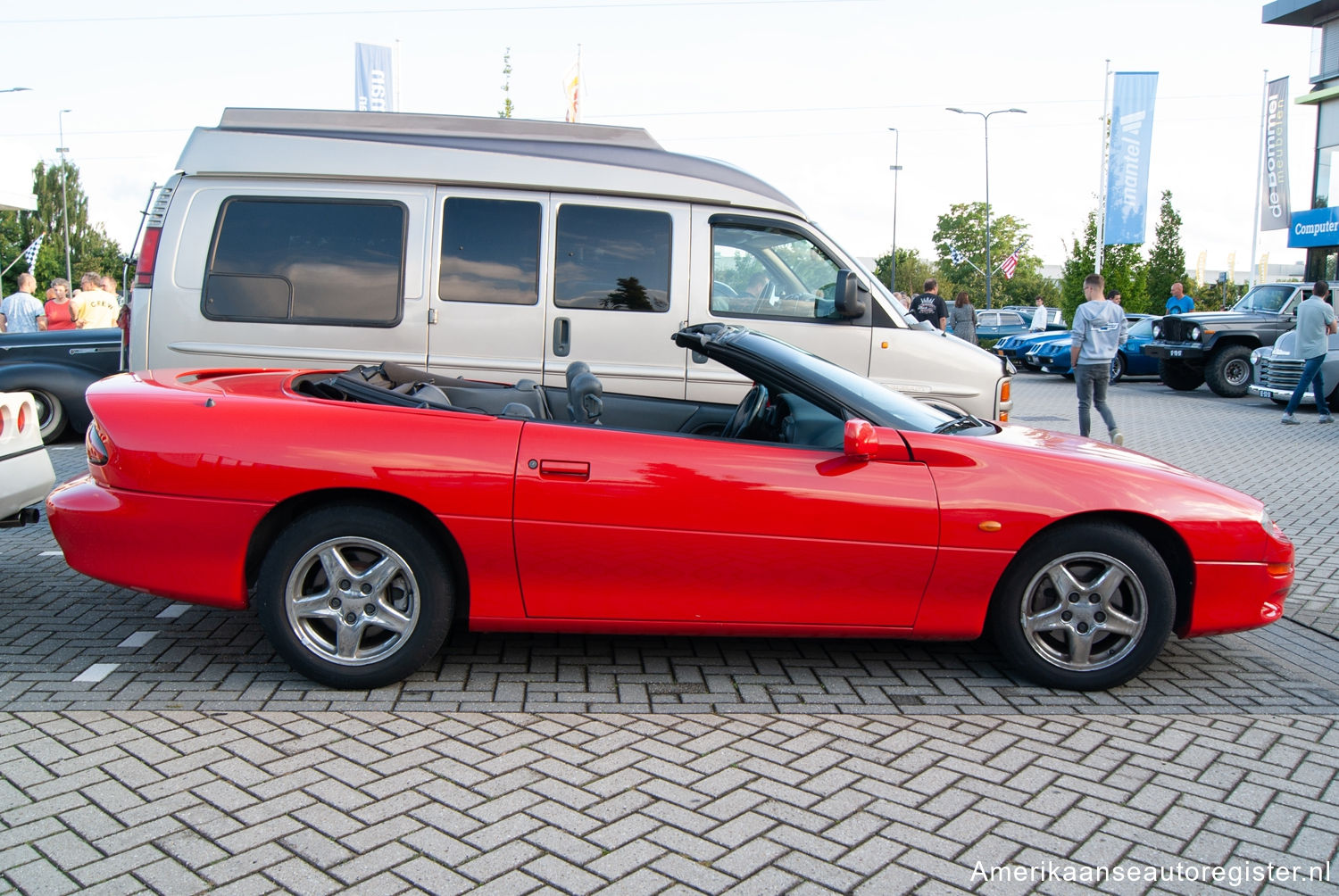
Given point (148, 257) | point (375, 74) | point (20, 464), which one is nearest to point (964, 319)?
point (375, 74)

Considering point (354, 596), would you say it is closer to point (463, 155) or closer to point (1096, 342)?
point (463, 155)

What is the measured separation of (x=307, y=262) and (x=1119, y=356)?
59.0ft

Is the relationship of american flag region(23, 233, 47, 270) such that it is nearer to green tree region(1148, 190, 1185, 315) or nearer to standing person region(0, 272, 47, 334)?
standing person region(0, 272, 47, 334)

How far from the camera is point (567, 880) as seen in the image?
257cm

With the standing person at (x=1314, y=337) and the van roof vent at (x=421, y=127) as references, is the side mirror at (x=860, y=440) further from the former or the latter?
the standing person at (x=1314, y=337)

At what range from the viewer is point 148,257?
6398 mm

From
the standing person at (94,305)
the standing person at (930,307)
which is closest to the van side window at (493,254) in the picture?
the standing person at (94,305)

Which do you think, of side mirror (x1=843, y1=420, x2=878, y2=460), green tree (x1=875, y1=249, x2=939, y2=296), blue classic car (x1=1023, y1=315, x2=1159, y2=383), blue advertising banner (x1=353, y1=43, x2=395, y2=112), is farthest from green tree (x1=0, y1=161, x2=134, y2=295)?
side mirror (x1=843, y1=420, x2=878, y2=460)

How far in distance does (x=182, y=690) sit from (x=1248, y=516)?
4050mm

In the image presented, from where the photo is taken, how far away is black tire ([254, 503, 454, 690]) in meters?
3.66

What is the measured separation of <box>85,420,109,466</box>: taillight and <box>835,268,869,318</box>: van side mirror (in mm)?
4432

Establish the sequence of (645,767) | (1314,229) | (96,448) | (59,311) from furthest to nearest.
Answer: (1314,229)
(59,311)
(96,448)
(645,767)

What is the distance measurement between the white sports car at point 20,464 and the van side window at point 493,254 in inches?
96.0

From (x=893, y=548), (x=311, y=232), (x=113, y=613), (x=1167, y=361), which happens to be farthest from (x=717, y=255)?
(x=1167, y=361)
